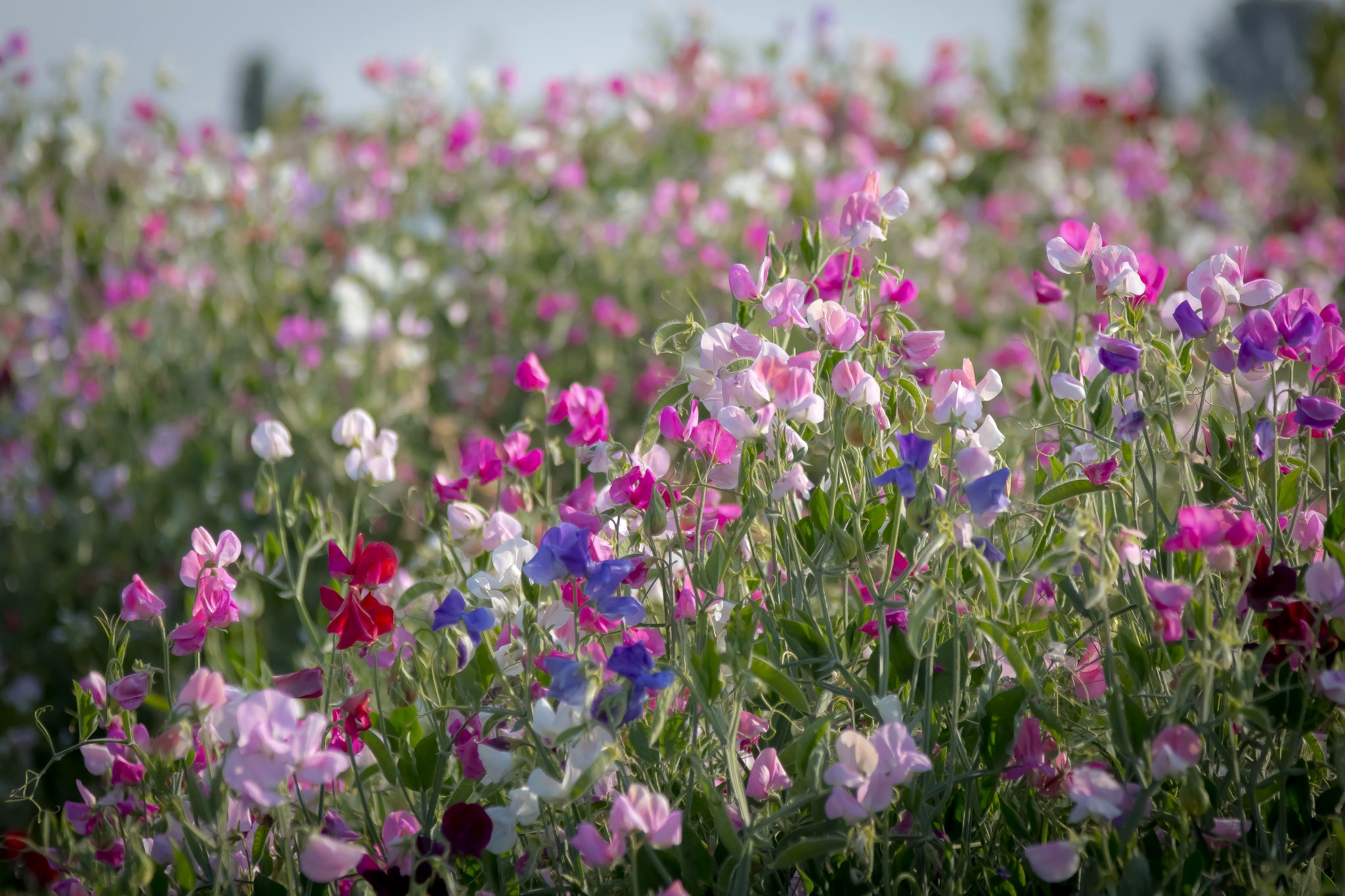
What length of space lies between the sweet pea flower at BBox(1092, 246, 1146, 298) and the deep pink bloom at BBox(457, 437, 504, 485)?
2.57 feet

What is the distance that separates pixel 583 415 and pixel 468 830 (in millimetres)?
529

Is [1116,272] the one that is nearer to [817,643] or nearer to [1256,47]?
[817,643]

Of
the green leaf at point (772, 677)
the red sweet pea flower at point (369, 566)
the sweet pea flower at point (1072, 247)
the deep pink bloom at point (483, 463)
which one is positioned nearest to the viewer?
the green leaf at point (772, 677)

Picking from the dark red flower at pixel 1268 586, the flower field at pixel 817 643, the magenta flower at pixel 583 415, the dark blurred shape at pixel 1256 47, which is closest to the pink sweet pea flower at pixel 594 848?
the flower field at pixel 817 643

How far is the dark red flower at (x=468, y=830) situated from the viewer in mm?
1018

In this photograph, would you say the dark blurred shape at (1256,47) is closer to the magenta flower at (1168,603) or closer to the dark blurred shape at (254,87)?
the dark blurred shape at (254,87)

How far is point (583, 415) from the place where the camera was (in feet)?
4.34

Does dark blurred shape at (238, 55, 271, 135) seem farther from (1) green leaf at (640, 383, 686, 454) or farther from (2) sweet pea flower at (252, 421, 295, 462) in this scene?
(1) green leaf at (640, 383, 686, 454)

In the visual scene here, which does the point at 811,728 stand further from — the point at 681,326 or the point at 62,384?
the point at 62,384

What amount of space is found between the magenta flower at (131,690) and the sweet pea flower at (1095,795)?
0.96m

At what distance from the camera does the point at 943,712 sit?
3.84 feet

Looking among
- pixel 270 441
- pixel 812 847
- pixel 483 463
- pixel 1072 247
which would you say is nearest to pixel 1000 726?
pixel 812 847

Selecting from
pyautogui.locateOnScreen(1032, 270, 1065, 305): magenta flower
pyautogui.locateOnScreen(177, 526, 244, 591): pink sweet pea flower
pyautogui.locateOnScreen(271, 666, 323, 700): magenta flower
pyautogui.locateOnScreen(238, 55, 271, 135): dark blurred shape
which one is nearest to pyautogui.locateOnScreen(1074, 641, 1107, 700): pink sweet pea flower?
pyautogui.locateOnScreen(1032, 270, 1065, 305): magenta flower

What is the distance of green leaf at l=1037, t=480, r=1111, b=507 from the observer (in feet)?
3.68
